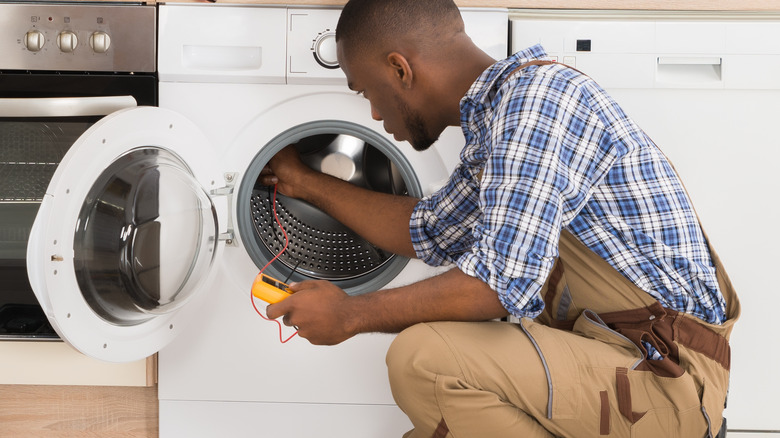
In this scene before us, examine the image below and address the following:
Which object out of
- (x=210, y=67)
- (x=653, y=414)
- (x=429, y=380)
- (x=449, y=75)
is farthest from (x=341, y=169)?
(x=653, y=414)

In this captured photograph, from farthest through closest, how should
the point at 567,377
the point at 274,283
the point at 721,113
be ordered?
the point at 721,113
the point at 274,283
the point at 567,377

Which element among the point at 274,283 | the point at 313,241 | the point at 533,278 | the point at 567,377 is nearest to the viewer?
the point at 533,278

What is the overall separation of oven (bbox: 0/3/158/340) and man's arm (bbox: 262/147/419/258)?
0.30 meters

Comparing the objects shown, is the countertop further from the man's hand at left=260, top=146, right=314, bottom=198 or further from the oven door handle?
the oven door handle

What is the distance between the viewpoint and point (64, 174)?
3.03 feet

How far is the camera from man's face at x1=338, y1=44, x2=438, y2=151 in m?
1.07

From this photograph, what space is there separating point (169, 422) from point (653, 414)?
92 centimetres

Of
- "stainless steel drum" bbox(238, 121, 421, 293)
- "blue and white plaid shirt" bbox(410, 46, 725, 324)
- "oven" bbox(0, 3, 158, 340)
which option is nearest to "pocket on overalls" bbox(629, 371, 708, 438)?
"blue and white plaid shirt" bbox(410, 46, 725, 324)

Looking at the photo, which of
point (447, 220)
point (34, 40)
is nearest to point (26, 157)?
point (34, 40)

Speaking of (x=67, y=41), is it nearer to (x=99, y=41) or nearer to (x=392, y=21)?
(x=99, y=41)

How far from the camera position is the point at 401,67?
1.04m

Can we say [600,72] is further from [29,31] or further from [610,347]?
[29,31]

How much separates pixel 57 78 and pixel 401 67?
27.1 inches

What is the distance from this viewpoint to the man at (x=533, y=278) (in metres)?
0.90
